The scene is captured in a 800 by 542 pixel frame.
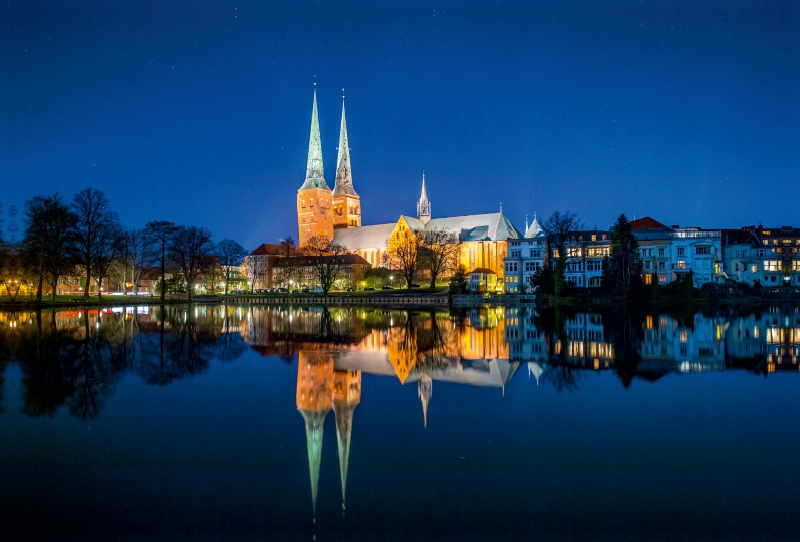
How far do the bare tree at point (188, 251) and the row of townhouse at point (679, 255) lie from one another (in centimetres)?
4116

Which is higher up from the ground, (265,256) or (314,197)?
(314,197)

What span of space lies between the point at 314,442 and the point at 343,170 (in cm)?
11587

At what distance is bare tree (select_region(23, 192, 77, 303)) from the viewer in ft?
153

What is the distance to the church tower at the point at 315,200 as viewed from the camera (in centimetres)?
11162

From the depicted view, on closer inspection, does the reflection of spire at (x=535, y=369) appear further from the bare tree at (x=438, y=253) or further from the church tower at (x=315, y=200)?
the church tower at (x=315, y=200)

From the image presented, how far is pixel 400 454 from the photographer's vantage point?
742 centimetres

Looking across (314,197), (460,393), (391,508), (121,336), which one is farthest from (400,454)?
(314,197)

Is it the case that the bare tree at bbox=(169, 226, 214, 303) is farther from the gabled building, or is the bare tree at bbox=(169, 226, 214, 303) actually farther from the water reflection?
the water reflection

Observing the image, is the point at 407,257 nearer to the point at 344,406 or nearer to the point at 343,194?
the point at 343,194

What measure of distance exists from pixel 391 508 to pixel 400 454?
5.25ft

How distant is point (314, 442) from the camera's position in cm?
793

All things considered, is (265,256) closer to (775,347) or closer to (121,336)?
(121,336)

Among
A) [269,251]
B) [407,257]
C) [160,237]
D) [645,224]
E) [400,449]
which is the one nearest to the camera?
[400,449]

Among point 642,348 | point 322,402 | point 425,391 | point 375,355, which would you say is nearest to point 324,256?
point 375,355
